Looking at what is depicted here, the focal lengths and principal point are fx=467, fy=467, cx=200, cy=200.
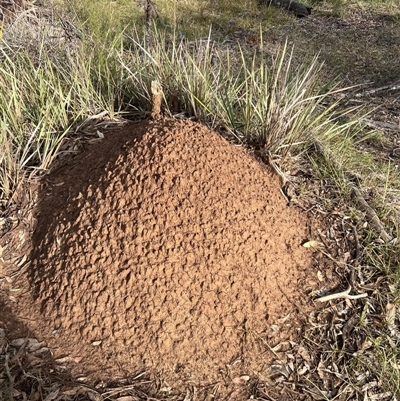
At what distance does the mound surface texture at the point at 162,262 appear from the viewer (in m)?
1.99

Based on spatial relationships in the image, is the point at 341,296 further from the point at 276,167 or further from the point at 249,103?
the point at 249,103

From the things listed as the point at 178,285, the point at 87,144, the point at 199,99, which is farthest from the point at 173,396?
the point at 199,99

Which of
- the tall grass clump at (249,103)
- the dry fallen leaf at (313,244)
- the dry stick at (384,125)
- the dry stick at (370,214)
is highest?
the tall grass clump at (249,103)

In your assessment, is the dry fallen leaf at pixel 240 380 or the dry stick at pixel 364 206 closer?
the dry fallen leaf at pixel 240 380

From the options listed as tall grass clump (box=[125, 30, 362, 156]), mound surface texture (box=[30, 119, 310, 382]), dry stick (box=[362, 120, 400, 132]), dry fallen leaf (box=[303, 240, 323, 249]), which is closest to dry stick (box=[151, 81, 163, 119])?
mound surface texture (box=[30, 119, 310, 382])

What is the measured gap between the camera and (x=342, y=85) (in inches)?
225

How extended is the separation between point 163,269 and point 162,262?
1.2 inches

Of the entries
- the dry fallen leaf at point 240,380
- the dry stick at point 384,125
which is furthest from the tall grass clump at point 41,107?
the dry stick at point 384,125

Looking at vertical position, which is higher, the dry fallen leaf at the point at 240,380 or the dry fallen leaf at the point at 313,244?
the dry fallen leaf at the point at 313,244

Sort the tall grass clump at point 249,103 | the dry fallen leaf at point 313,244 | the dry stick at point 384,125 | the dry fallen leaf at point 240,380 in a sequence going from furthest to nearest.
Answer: the dry stick at point 384,125, the tall grass clump at point 249,103, the dry fallen leaf at point 313,244, the dry fallen leaf at point 240,380

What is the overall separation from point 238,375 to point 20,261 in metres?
1.16

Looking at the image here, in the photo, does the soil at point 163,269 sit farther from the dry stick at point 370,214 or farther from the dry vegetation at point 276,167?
the dry stick at point 370,214

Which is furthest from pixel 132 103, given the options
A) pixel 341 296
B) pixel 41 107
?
pixel 341 296

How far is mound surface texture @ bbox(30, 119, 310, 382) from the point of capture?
6.54 feet
